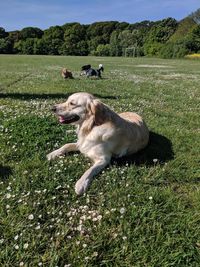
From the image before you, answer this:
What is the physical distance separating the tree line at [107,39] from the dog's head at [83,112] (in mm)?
76589

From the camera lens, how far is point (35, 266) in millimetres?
3732

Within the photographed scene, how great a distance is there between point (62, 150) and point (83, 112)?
2.57 ft

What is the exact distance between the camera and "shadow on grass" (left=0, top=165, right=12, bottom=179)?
5422 mm

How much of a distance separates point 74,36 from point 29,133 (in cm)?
12158

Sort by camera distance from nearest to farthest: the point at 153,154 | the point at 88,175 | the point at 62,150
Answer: the point at 88,175 < the point at 62,150 < the point at 153,154

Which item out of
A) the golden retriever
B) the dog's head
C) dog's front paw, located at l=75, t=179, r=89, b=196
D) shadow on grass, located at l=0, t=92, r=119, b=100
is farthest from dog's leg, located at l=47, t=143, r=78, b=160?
shadow on grass, located at l=0, t=92, r=119, b=100

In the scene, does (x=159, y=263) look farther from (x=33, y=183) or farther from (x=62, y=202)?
(x=33, y=183)

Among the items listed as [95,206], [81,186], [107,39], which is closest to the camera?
[95,206]

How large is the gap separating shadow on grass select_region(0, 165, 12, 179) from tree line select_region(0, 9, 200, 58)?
77537 millimetres

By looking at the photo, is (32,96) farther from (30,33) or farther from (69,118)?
(30,33)

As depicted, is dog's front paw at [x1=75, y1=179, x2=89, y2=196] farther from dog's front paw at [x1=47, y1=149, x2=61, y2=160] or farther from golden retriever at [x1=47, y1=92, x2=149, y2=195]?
dog's front paw at [x1=47, y1=149, x2=61, y2=160]

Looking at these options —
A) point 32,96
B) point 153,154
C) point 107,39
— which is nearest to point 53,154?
point 153,154

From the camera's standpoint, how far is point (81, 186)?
5168mm

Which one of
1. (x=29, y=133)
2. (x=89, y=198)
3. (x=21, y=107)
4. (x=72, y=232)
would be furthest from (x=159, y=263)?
(x=21, y=107)
